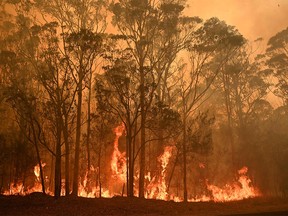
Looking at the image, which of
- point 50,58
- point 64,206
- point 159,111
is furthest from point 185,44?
point 64,206

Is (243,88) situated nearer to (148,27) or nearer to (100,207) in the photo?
(148,27)

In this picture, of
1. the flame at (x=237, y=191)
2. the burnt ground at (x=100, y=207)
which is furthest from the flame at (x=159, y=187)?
the burnt ground at (x=100, y=207)

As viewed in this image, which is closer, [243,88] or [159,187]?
[159,187]

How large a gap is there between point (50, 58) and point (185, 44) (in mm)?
11692

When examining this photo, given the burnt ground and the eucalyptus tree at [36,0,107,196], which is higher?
the eucalyptus tree at [36,0,107,196]

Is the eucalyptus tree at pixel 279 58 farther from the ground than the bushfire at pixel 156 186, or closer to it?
farther from the ground

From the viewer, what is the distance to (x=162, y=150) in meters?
28.9

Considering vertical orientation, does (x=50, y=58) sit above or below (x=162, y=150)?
above

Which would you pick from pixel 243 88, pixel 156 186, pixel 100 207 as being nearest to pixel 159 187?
pixel 156 186

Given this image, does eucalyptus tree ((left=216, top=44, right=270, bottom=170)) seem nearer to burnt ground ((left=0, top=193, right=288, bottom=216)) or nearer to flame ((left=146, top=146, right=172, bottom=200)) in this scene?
flame ((left=146, top=146, right=172, bottom=200))

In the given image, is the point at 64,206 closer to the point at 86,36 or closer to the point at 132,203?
the point at 132,203

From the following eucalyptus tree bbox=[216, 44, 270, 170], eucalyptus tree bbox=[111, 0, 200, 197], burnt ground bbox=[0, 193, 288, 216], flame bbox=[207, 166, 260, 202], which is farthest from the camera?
eucalyptus tree bbox=[216, 44, 270, 170]

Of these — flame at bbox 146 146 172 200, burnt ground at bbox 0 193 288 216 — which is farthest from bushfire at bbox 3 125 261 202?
burnt ground at bbox 0 193 288 216

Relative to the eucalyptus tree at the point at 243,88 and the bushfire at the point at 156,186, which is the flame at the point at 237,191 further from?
the eucalyptus tree at the point at 243,88
